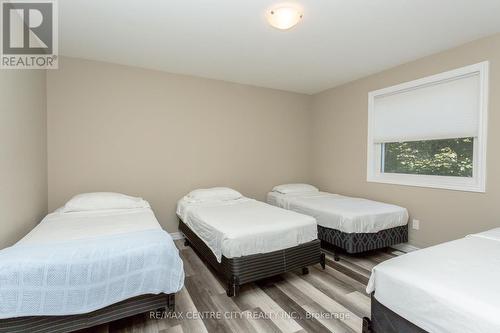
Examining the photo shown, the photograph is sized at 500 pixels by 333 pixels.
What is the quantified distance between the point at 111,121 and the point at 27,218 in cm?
143

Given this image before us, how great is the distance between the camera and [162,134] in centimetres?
348

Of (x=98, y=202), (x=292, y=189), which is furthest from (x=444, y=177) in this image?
(x=98, y=202)

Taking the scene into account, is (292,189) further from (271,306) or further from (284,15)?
(284,15)

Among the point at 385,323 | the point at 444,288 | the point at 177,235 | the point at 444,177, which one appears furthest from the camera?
the point at 177,235

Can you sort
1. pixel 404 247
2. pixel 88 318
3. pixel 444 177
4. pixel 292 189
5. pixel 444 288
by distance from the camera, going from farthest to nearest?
pixel 292 189
pixel 404 247
pixel 444 177
pixel 88 318
pixel 444 288

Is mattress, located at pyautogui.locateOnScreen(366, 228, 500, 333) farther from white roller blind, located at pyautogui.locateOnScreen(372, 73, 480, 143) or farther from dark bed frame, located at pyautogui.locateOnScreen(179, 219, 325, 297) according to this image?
white roller blind, located at pyautogui.locateOnScreen(372, 73, 480, 143)

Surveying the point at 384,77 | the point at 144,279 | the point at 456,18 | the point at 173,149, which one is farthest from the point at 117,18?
the point at 384,77

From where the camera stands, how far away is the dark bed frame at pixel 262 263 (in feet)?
6.75

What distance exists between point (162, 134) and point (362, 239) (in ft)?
9.62

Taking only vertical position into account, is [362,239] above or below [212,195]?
below

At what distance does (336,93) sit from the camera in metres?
4.17

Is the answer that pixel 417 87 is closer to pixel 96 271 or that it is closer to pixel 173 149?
pixel 173 149

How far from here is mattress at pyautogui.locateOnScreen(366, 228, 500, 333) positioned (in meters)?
1.06

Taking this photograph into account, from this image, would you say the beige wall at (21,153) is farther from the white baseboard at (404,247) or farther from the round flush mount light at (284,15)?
the white baseboard at (404,247)
